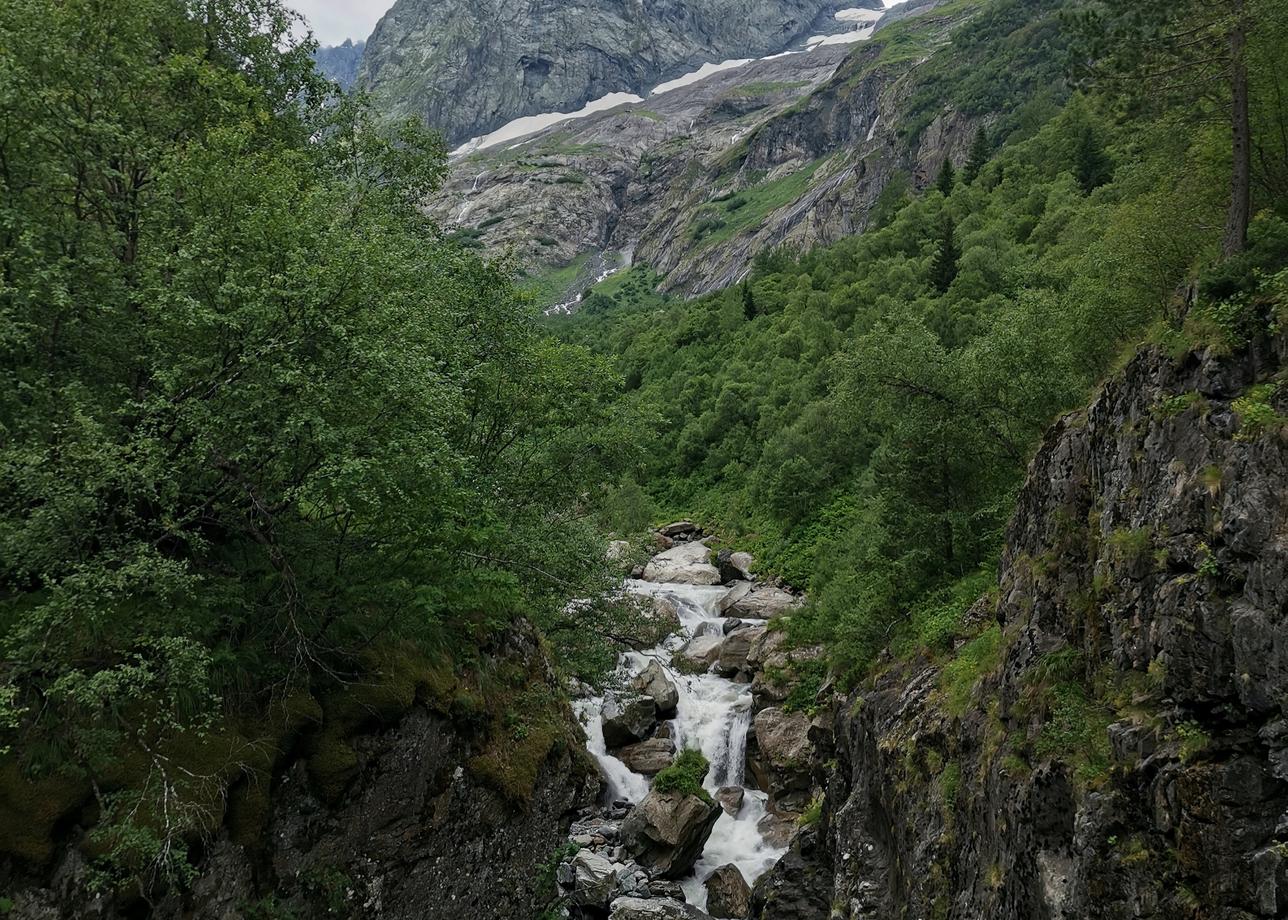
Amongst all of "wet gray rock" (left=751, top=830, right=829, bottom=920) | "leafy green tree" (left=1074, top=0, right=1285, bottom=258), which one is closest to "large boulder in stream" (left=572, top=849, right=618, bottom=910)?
"wet gray rock" (left=751, top=830, right=829, bottom=920)

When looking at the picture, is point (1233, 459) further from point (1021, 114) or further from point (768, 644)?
→ point (1021, 114)

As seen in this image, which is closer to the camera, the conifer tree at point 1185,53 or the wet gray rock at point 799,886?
the conifer tree at point 1185,53

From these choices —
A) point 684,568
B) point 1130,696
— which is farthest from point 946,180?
point 1130,696

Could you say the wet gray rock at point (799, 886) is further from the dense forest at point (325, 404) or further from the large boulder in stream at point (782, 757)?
the dense forest at point (325, 404)

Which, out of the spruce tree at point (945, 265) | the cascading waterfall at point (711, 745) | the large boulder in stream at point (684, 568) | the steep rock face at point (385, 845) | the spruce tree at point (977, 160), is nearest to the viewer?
the steep rock face at point (385, 845)

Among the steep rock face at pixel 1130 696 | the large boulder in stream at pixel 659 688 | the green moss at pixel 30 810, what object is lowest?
the large boulder in stream at pixel 659 688

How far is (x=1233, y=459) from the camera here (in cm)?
891

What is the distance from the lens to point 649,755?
2498 centimetres

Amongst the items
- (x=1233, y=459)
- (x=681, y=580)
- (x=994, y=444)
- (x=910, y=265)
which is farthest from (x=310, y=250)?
(x=910, y=265)

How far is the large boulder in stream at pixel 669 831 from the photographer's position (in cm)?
1980

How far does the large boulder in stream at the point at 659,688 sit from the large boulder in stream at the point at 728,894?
303 inches

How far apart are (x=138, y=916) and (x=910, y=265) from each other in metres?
63.1

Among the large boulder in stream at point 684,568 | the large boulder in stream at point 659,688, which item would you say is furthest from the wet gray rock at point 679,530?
the large boulder in stream at point 659,688

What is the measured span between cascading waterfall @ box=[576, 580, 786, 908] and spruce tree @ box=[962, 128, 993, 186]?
63332 millimetres
